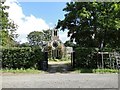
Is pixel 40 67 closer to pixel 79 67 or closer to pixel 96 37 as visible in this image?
pixel 79 67

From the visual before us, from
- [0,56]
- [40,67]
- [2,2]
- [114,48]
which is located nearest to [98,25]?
[114,48]

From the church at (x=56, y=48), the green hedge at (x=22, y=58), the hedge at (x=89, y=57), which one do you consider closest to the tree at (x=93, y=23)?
the hedge at (x=89, y=57)

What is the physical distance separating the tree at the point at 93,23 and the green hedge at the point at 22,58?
3.82m

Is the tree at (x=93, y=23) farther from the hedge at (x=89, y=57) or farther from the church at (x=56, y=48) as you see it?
the church at (x=56, y=48)

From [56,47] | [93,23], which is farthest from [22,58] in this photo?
[56,47]

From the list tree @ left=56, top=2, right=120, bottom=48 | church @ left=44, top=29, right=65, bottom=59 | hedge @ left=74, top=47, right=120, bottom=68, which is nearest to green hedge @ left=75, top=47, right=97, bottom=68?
hedge @ left=74, top=47, right=120, bottom=68

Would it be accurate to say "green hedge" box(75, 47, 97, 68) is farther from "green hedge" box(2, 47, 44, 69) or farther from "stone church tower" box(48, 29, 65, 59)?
"stone church tower" box(48, 29, 65, 59)

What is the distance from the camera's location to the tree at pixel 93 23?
20.9 m

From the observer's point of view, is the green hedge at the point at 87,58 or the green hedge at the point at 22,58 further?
the green hedge at the point at 87,58

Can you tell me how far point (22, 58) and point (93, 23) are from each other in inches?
229

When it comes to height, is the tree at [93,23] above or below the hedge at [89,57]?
above

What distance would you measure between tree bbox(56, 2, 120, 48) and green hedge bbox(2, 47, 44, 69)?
3.82 meters

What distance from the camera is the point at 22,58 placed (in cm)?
2091

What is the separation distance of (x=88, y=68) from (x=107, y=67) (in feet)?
4.47
